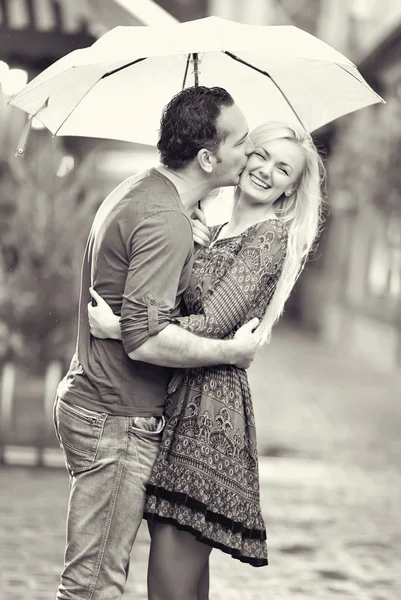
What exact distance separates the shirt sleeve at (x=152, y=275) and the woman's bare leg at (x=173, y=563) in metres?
0.60

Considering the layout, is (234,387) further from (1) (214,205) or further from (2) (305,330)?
(2) (305,330)

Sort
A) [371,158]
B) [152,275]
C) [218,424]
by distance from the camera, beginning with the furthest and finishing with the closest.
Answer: [371,158], [218,424], [152,275]

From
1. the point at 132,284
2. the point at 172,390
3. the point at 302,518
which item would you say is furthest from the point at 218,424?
the point at 302,518

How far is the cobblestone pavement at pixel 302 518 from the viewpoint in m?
5.25

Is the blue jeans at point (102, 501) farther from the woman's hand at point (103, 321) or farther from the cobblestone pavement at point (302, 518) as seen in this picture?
→ the cobblestone pavement at point (302, 518)

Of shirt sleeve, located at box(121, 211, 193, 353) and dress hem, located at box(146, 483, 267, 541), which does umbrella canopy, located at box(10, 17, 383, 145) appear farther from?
dress hem, located at box(146, 483, 267, 541)

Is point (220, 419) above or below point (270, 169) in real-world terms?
below

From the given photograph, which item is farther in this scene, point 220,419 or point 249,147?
point 249,147

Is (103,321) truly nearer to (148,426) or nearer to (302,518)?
(148,426)

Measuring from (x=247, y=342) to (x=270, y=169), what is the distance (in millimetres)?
593

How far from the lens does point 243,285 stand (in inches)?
117

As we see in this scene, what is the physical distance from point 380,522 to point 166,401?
401cm

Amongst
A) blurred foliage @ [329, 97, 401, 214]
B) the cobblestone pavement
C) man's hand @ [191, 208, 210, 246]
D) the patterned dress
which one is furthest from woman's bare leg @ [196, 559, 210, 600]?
blurred foliage @ [329, 97, 401, 214]

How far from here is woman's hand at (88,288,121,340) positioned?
2.89m
